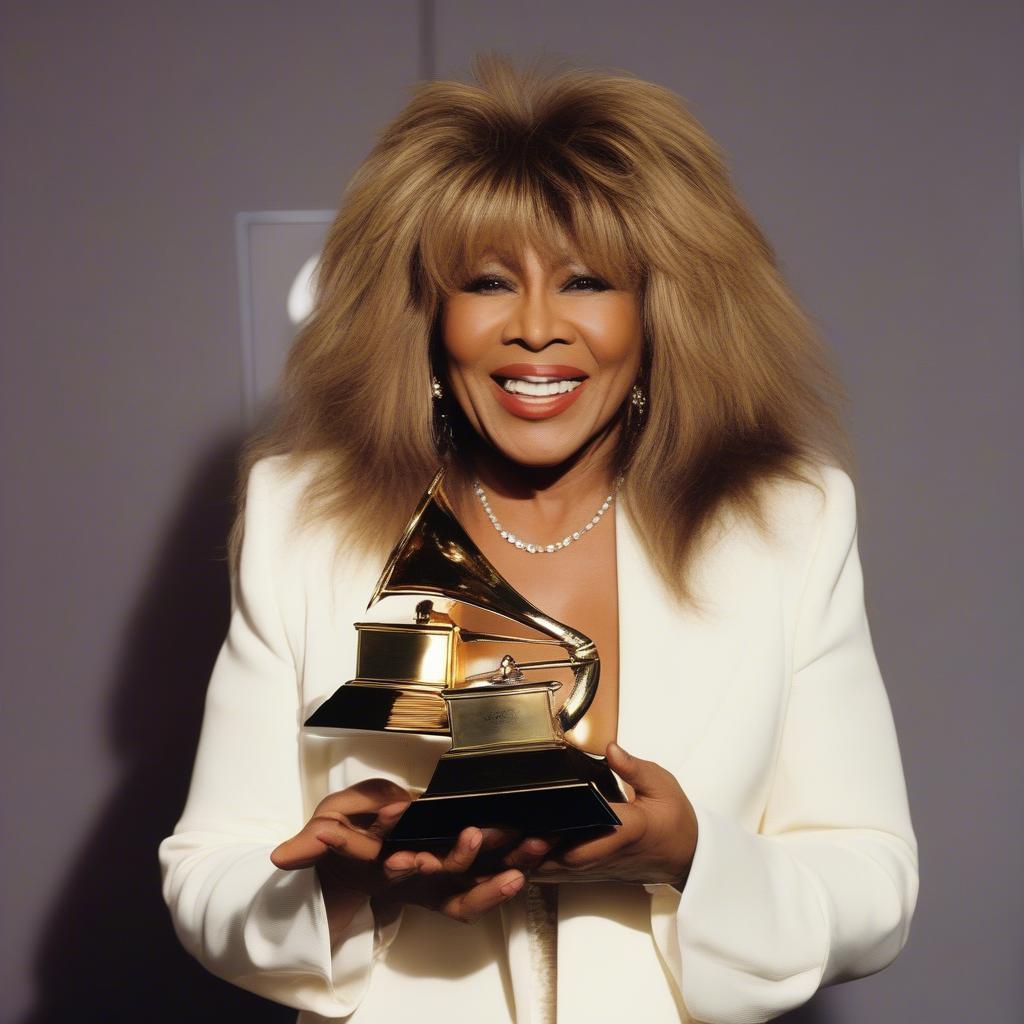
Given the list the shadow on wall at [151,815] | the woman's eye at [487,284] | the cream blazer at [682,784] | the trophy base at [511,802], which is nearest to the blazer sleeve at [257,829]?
the cream blazer at [682,784]

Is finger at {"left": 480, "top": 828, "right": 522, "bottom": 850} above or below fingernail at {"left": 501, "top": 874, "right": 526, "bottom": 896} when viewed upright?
above

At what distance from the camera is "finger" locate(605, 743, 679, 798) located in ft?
4.11

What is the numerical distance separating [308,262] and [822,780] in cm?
140

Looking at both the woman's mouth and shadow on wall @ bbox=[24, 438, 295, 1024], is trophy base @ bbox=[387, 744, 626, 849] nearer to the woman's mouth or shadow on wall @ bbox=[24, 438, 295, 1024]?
the woman's mouth

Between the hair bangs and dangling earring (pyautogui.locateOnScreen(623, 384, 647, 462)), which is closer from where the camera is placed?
the hair bangs

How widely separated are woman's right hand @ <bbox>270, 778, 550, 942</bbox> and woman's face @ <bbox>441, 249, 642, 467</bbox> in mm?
432

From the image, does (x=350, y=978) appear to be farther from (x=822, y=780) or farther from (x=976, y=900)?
(x=976, y=900)

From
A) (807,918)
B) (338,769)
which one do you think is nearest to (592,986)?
(807,918)

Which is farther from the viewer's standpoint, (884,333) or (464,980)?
(884,333)

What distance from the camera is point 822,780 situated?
1584 mm

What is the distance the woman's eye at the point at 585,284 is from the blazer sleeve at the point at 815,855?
A: 1.13 ft

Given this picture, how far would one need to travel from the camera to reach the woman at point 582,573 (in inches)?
58.3

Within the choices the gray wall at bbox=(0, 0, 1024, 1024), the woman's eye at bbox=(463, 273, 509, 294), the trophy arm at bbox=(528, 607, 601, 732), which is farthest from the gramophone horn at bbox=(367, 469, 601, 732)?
the gray wall at bbox=(0, 0, 1024, 1024)

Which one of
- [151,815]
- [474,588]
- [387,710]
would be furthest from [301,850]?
[151,815]
